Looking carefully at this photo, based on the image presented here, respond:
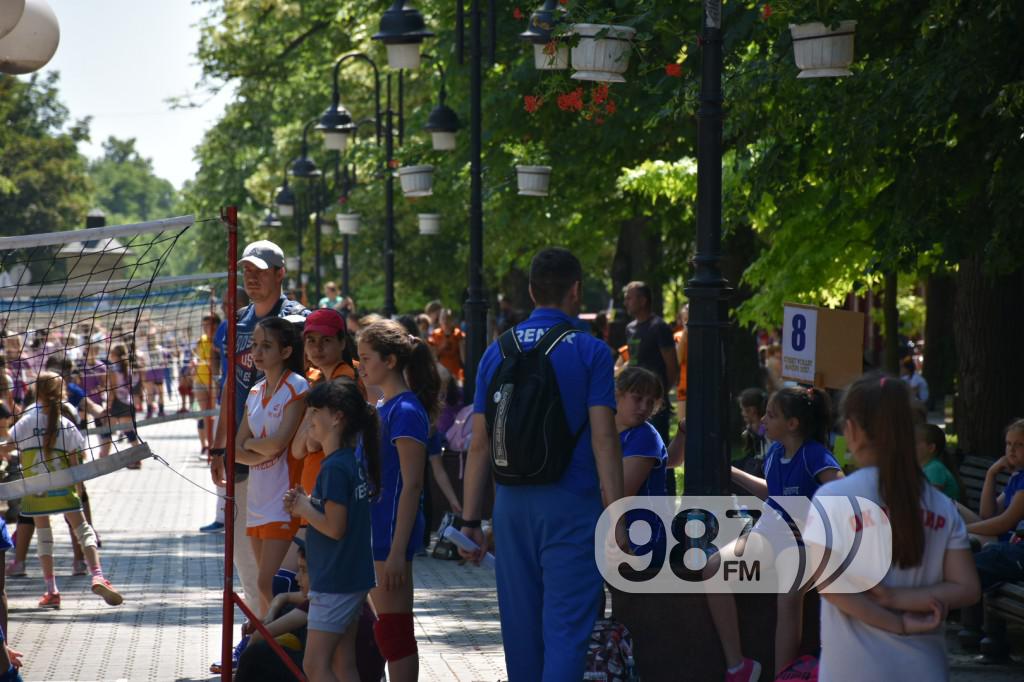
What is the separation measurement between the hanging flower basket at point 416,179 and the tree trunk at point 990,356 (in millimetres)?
7699

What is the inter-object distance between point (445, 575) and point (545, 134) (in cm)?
1066

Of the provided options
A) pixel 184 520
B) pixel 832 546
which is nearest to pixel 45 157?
pixel 184 520

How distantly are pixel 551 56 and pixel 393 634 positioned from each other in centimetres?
746

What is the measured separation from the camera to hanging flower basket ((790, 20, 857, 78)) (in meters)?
10.5

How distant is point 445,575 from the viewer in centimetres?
1281

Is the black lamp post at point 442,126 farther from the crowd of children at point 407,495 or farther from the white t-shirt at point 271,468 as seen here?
the white t-shirt at point 271,468

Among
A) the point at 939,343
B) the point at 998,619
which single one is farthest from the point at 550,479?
the point at 939,343

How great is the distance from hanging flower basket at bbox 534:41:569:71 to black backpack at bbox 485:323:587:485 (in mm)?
7135

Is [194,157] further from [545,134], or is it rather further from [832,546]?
[832,546]

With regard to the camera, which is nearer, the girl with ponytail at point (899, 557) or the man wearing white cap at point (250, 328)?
the girl with ponytail at point (899, 557)

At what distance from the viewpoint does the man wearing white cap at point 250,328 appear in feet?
28.1

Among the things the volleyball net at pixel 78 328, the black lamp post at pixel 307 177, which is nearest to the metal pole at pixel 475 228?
the volleyball net at pixel 78 328

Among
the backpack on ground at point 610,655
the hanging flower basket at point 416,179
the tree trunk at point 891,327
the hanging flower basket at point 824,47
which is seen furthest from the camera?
the tree trunk at point 891,327

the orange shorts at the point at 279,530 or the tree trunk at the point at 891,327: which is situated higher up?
the tree trunk at the point at 891,327
